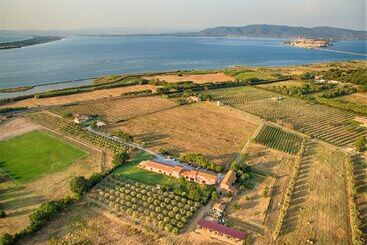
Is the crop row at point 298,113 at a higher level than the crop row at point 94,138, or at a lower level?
higher

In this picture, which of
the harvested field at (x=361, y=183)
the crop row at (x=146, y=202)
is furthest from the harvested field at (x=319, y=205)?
the crop row at (x=146, y=202)

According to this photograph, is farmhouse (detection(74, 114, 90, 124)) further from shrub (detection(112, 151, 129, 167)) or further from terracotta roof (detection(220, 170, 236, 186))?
terracotta roof (detection(220, 170, 236, 186))

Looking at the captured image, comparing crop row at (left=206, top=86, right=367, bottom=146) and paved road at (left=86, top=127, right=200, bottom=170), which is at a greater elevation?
crop row at (left=206, top=86, right=367, bottom=146)

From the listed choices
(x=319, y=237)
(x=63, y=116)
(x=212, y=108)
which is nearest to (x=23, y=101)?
(x=63, y=116)

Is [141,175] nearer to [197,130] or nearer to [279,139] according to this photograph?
[197,130]

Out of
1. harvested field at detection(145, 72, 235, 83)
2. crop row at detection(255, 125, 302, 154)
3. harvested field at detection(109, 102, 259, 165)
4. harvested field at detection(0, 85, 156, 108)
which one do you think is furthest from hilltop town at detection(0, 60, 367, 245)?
harvested field at detection(145, 72, 235, 83)

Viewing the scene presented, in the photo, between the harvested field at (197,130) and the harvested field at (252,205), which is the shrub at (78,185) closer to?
the harvested field at (197,130)
